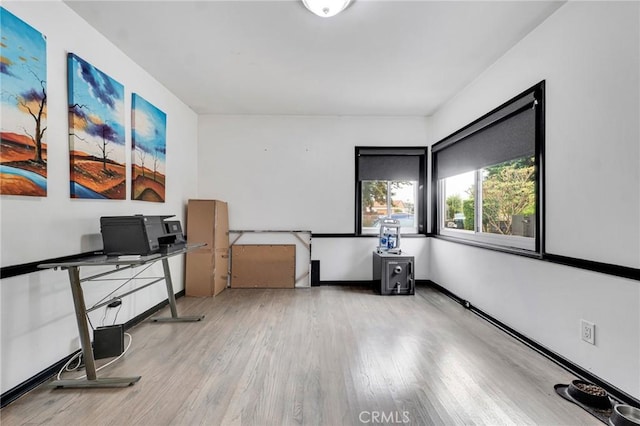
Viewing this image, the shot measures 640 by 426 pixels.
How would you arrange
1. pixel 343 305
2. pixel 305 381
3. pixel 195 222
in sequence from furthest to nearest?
pixel 195 222 → pixel 343 305 → pixel 305 381

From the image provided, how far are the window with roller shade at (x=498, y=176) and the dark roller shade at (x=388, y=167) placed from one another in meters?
0.40

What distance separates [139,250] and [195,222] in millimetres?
1827

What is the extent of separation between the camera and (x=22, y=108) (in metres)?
1.90

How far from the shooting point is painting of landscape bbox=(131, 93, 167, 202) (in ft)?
10.2

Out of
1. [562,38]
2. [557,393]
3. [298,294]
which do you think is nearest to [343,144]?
[298,294]

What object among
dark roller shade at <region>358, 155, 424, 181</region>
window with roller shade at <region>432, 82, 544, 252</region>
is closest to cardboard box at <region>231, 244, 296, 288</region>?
dark roller shade at <region>358, 155, 424, 181</region>

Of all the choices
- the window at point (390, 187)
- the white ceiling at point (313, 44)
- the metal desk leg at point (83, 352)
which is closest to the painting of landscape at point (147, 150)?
the white ceiling at point (313, 44)

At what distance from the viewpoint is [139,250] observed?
7.88 ft

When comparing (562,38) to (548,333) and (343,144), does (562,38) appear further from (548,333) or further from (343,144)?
(343,144)

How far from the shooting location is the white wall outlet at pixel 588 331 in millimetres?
1993

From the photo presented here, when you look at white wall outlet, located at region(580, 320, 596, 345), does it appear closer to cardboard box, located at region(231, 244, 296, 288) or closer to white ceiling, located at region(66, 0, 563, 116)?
white ceiling, located at region(66, 0, 563, 116)

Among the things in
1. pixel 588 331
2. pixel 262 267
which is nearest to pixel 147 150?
pixel 262 267

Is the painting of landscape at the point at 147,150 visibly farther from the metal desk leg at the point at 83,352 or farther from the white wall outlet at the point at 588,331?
the white wall outlet at the point at 588,331

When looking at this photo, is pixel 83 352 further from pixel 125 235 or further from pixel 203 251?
pixel 203 251
